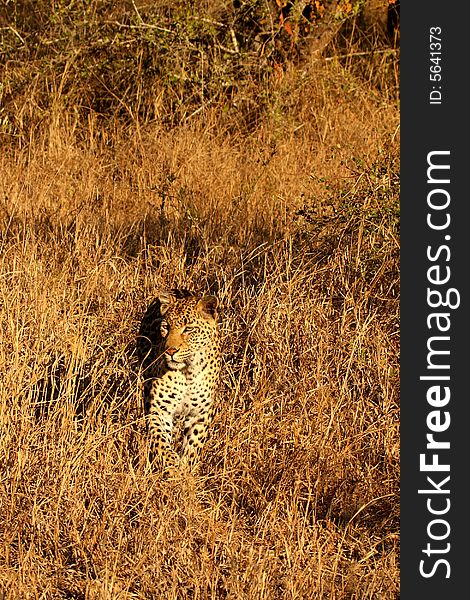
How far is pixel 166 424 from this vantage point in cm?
574

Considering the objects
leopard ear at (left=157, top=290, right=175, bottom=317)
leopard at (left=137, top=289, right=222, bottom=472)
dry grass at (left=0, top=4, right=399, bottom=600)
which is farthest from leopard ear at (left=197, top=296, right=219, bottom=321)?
dry grass at (left=0, top=4, right=399, bottom=600)

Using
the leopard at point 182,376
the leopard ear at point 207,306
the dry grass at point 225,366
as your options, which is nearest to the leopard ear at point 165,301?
the leopard at point 182,376

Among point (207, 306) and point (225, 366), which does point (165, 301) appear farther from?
point (225, 366)

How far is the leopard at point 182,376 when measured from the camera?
5.64 m

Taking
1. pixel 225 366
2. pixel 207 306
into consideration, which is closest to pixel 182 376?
pixel 207 306

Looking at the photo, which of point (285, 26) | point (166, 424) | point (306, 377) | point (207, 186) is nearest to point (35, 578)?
point (166, 424)

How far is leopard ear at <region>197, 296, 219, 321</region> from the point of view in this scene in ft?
18.9

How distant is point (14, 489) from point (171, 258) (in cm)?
250

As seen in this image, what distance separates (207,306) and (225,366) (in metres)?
0.49

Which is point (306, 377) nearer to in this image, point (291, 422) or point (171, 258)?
point (291, 422)

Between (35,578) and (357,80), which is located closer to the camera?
(35,578)

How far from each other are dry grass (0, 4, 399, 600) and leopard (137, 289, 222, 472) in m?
0.09

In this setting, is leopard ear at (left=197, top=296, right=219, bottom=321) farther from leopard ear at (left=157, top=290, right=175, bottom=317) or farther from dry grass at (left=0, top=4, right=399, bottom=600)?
dry grass at (left=0, top=4, right=399, bottom=600)

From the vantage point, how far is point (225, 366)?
6.18 m
